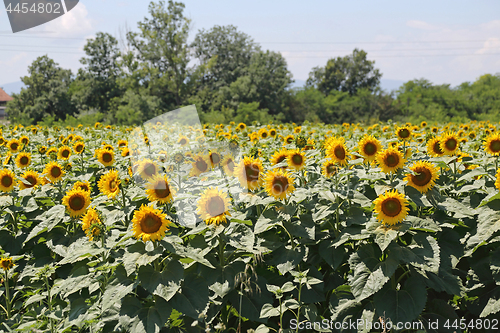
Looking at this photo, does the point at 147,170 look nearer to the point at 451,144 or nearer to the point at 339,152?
the point at 339,152

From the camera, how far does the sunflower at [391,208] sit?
8.61ft

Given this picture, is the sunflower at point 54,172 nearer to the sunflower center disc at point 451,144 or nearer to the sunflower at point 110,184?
the sunflower at point 110,184

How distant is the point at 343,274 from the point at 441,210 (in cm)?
101

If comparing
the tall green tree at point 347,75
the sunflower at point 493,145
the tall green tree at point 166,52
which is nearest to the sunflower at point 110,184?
the sunflower at point 493,145

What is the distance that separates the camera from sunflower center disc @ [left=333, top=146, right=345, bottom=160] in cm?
351

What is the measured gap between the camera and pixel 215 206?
2.71 meters

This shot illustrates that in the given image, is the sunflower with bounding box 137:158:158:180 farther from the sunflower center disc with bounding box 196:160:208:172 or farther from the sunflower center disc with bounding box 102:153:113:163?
the sunflower center disc with bounding box 102:153:113:163

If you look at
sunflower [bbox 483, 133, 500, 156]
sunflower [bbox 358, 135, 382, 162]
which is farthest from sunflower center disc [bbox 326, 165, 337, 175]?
sunflower [bbox 483, 133, 500, 156]

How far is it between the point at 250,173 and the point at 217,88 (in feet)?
163

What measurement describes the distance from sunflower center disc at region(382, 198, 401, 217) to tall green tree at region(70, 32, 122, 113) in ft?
158

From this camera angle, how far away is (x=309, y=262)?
301 cm

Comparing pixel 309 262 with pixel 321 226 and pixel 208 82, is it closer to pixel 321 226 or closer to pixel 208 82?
pixel 321 226

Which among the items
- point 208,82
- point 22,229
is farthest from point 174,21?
point 22,229

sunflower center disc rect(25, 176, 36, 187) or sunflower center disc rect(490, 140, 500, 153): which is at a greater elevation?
sunflower center disc rect(25, 176, 36, 187)
